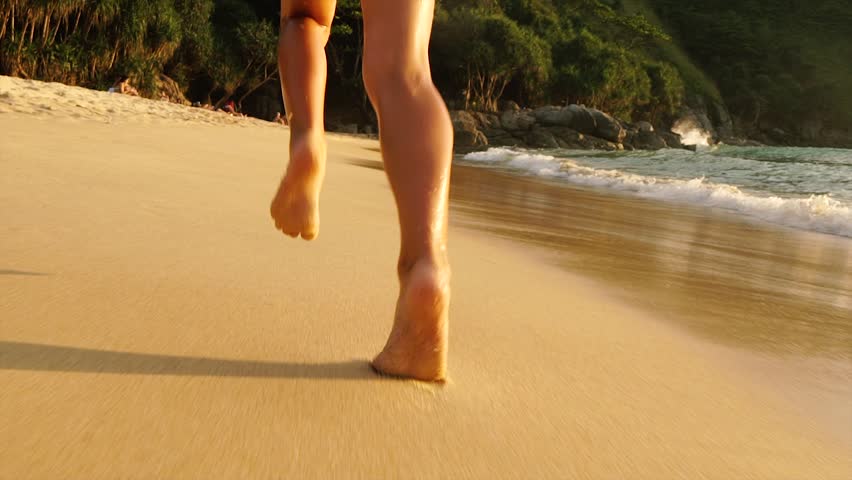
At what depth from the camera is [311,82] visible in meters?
1.31

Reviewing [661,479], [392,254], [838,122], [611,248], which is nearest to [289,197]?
[392,254]

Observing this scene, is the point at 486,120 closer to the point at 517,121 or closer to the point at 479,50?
the point at 517,121

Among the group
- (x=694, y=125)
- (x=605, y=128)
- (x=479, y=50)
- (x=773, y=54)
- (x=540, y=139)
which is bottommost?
(x=540, y=139)

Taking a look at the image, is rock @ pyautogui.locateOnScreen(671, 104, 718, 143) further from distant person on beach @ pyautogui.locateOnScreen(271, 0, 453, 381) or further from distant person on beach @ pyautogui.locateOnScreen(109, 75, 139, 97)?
distant person on beach @ pyautogui.locateOnScreen(271, 0, 453, 381)

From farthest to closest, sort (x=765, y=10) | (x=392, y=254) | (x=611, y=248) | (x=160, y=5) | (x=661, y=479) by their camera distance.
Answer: (x=765, y=10) < (x=160, y=5) < (x=611, y=248) < (x=392, y=254) < (x=661, y=479)

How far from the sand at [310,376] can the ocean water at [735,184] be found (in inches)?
166

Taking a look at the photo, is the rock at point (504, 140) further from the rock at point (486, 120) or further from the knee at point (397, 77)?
the knee at point (397, 77)

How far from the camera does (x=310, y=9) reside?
1354 mm

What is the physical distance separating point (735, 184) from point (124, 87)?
13642 mm

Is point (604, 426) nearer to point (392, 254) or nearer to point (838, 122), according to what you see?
point (392, 254)

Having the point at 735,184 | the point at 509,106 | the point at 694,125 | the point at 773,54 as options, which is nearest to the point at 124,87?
the point at 735,184

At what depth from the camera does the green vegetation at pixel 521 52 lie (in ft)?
59.8

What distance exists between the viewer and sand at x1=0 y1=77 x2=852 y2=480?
0.68 metres

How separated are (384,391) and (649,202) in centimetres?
552
